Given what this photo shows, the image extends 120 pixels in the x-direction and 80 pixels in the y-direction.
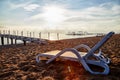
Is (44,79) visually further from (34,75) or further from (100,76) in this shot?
(100,76)

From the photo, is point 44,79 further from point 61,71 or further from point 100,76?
point 100,76

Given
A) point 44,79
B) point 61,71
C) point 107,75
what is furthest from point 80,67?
point 44,79

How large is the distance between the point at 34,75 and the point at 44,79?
435 mm

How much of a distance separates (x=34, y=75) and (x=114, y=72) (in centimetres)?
208

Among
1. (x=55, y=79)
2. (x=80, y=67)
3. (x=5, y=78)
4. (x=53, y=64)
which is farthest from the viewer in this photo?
(x=53, y=64)

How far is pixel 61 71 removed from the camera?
15.1ft

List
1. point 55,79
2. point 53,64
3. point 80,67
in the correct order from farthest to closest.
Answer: point 53,64, point 80,67, point 55,79

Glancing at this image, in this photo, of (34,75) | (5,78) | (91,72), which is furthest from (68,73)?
(5,78)

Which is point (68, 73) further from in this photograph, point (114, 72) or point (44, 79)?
point (114, 72)

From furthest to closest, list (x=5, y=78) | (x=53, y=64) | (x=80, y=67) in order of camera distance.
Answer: (x=53, y=64) → (x=80, y=67) → (x=5, y=78)

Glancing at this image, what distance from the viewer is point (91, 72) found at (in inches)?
169

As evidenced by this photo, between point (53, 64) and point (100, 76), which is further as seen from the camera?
point (53, 64)

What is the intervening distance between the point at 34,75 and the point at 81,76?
Answer: 1.22 metres

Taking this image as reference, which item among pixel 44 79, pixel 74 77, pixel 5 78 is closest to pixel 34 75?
pixel 44 79
